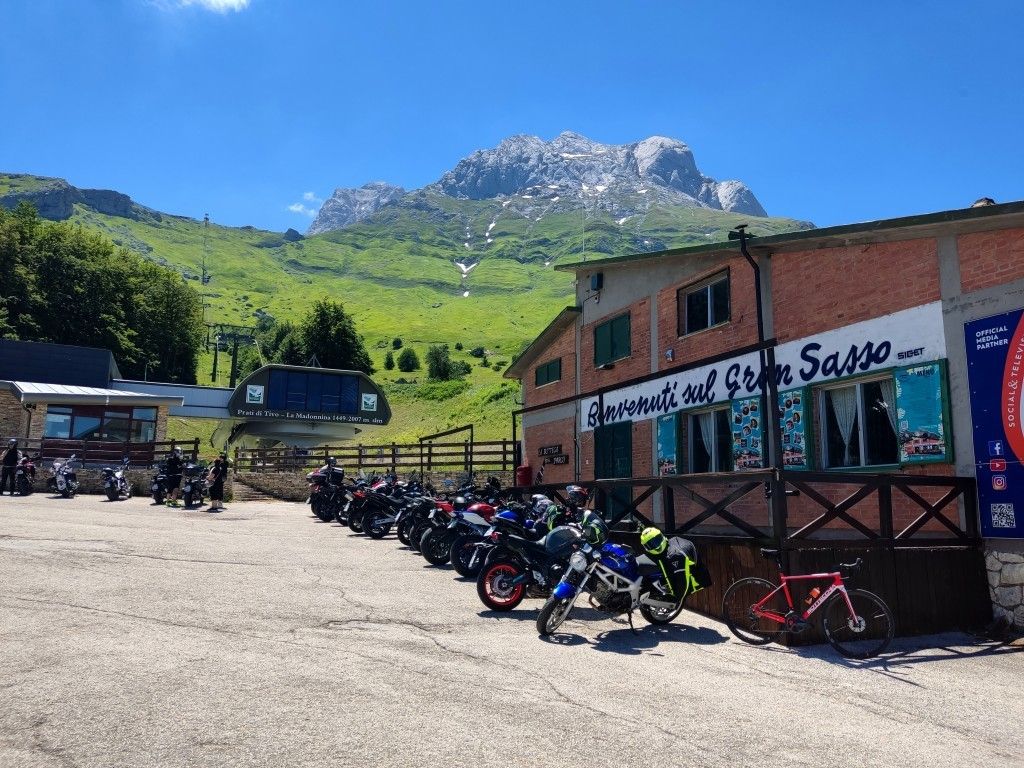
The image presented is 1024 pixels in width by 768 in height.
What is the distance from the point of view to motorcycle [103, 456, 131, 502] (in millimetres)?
21844

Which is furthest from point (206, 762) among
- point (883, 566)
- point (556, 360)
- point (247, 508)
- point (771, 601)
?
point (247, 508)

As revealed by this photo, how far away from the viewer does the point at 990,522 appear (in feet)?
28.0

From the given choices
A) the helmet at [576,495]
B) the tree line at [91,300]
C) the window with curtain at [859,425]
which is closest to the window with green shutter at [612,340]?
the window with curtain at [859,425]

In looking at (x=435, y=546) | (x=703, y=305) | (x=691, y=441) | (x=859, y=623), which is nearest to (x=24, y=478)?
(x=435, y=546)

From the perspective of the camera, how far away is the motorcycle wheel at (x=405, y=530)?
13.9m

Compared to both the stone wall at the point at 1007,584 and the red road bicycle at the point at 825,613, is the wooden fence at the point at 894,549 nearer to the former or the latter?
the stone wall at the point at 1007,584

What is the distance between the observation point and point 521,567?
27.2 feet

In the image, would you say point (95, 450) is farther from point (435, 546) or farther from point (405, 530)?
point (435, 546)

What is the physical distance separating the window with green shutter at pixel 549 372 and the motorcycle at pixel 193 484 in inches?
395

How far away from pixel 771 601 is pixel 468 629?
297 centimetres

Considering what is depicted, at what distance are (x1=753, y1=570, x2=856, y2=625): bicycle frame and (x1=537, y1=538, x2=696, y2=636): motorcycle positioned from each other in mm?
872

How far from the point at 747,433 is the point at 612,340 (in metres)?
5.22

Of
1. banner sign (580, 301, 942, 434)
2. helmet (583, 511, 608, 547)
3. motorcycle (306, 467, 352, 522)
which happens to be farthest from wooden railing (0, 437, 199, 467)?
helmet (583, 511, 608, 547)

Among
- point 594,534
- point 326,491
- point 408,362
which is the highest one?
point 408,362
